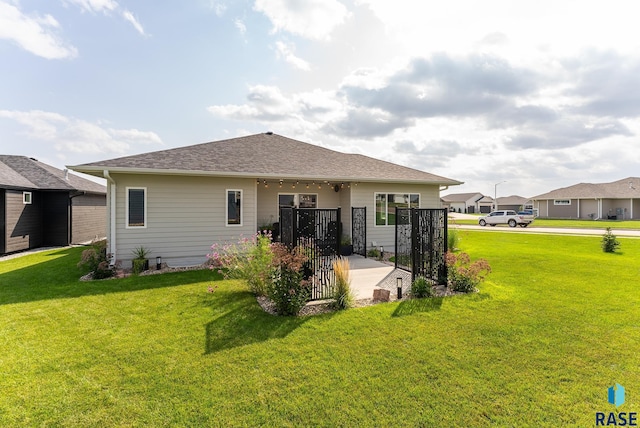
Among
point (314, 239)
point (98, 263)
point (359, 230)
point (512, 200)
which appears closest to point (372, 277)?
point (314, 239)

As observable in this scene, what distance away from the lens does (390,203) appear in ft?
38.8

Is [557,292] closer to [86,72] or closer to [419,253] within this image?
[419,253]

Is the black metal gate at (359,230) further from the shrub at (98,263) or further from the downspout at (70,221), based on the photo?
the downspout at (70,221)

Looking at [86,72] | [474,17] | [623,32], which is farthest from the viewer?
[86,72]

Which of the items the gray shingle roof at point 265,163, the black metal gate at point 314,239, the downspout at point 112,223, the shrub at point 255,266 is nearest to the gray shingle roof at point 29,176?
the downspout at point 112,223

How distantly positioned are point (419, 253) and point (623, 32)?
7.89 meters

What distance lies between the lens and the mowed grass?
2.67 m

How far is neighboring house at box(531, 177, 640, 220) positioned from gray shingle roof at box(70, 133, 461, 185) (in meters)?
34.2

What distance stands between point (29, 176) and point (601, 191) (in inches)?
2062

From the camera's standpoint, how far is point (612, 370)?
3.29 meters

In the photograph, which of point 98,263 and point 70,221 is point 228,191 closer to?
point 98,263

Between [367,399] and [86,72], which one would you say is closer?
[367,399]

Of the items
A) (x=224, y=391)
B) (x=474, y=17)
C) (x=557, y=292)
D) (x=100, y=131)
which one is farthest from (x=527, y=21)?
(x=100, y=131)

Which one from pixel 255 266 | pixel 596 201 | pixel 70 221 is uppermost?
pixel 596 201
